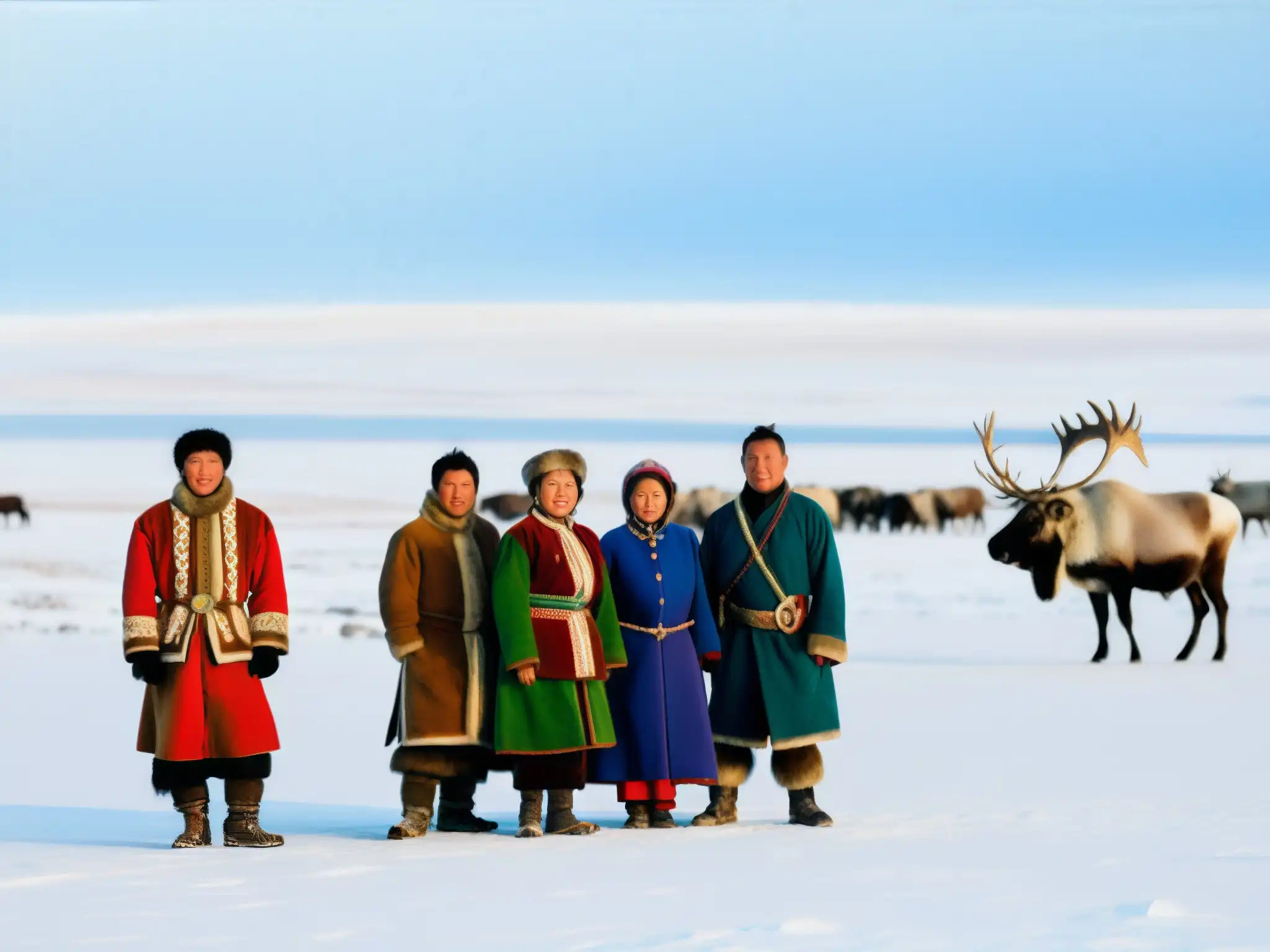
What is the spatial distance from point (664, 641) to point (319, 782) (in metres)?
1.97

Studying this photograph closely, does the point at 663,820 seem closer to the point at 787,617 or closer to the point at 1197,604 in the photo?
the point at 787,617

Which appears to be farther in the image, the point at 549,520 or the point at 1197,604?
the point at 1197,604

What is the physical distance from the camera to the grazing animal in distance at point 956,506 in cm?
3584

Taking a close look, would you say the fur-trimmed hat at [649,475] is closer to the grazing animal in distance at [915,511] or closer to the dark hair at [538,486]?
the dark hair at [538,486]

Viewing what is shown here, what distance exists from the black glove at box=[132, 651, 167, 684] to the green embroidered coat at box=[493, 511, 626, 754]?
43.8 inches

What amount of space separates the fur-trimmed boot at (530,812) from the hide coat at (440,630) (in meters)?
0.23

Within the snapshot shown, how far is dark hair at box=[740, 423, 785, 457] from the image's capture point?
6.72 meters

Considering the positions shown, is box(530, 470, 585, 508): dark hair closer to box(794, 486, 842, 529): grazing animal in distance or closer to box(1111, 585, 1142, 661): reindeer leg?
box(1111, 585, 1142, 661): reindeer leg

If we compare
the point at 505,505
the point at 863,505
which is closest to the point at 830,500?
the point at 863,505

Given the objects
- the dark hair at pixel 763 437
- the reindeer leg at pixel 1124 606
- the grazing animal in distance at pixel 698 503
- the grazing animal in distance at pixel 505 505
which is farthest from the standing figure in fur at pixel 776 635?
the grazing animal in distance at pixel 698 503

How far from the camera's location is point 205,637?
6207 mm

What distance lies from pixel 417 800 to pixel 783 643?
1402 mm

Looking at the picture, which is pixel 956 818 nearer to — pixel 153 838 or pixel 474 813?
pixel 474 813

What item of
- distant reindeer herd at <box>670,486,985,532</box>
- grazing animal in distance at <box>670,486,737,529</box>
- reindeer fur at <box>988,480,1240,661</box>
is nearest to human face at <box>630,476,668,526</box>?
reindeer fur at <box>988,480,1240,661</box>
